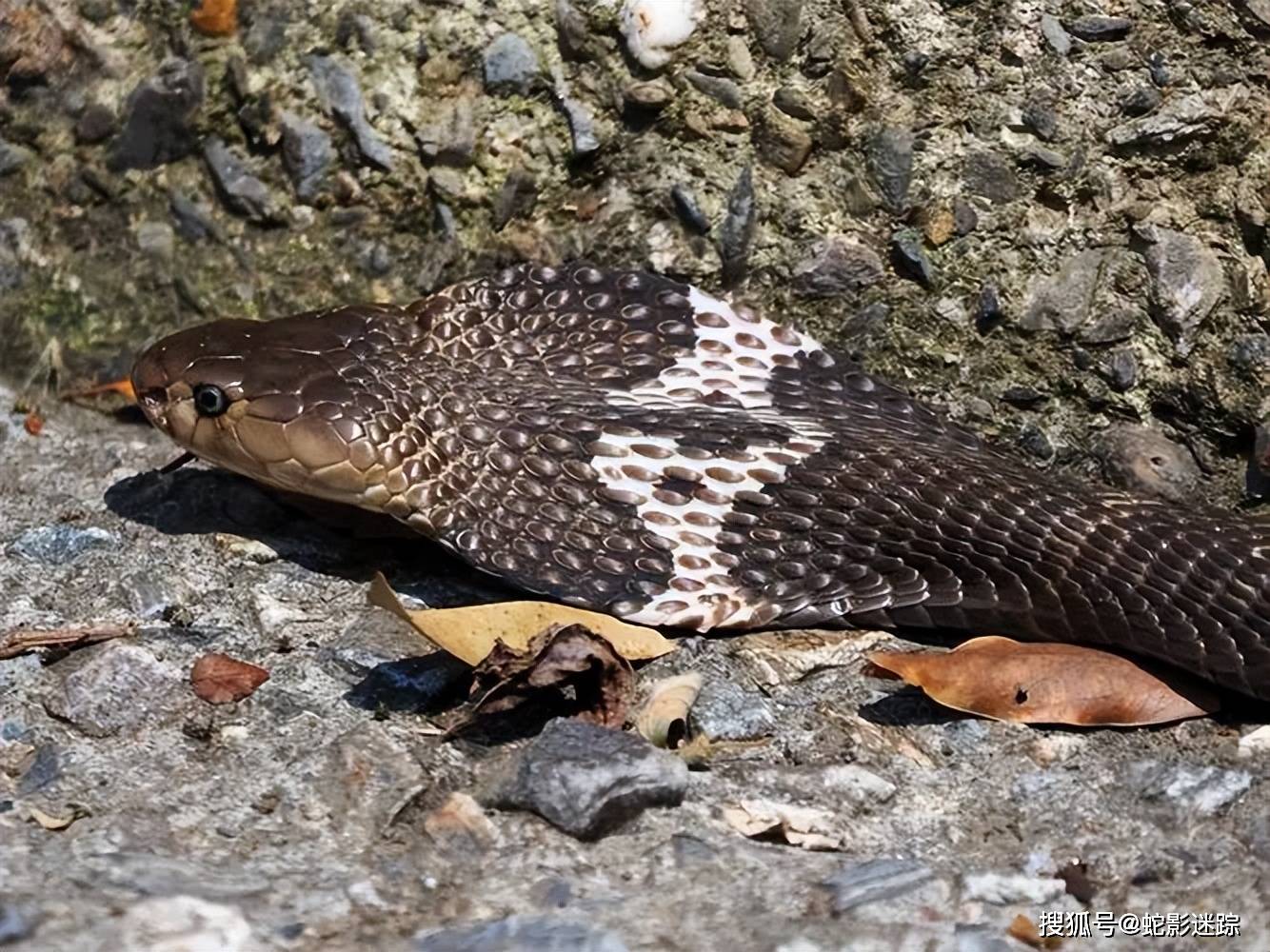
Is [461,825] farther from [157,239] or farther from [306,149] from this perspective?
[157,239]

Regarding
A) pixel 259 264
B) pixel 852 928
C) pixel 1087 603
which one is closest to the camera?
pixel 852 928

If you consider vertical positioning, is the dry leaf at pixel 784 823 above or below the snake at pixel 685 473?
below

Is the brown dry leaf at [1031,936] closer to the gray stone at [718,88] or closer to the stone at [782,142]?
the stone at [782,142]

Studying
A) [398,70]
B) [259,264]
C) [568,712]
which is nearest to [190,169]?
[259,264]

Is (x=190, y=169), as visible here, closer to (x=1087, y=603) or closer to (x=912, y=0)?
(x=912, y=0)

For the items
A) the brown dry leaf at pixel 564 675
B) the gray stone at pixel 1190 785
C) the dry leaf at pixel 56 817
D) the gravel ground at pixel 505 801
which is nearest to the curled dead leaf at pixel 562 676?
the brown dry leaf at pixel 564 675

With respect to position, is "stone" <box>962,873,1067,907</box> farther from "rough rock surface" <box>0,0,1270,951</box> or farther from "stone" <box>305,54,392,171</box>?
"stone" <box>305,54,392,171</box>
